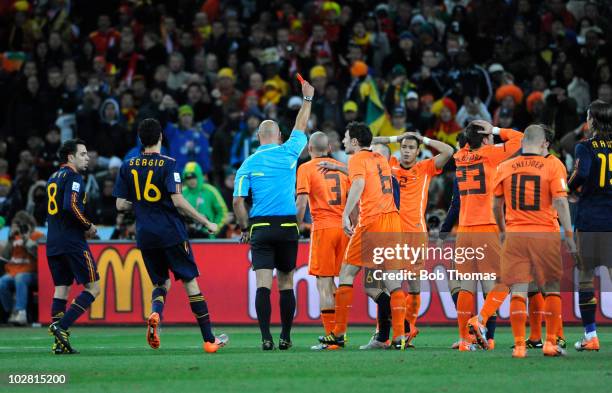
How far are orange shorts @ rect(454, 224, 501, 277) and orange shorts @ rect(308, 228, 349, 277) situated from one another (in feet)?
5.49

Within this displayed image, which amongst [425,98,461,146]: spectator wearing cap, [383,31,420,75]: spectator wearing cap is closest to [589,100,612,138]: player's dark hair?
[425,98,461,146]: spectator wearing cap

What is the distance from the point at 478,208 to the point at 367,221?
125 cm

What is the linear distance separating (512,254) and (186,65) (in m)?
14.5

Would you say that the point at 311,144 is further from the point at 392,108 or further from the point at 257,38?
the point at 257,38

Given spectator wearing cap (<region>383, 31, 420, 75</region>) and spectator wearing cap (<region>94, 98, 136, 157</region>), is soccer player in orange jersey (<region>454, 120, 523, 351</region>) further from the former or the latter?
spectator wearing cap (<region>94, 98, 136, 157</region>)

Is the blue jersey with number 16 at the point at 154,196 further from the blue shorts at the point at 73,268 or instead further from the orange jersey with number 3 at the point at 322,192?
the orange jersey with number 3 at the point at 322,192

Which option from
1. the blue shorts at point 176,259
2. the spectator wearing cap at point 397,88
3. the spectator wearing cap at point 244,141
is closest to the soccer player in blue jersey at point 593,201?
the blue shorts at point 176,259

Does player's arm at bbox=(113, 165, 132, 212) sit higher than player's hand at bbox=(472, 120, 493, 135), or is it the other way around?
player's hand at bbox=(472, 120, 493, 135)

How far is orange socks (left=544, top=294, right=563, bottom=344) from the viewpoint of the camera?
37.9ft

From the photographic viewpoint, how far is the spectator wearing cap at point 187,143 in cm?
2191

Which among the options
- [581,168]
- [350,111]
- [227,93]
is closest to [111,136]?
[227,93]

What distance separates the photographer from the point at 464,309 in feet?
42.1

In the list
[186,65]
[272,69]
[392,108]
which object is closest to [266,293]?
[392,108]

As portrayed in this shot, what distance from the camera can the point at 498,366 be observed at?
10539 mm
